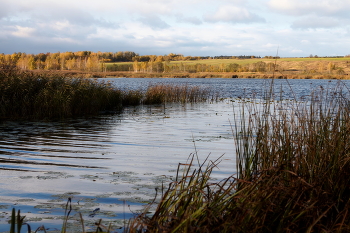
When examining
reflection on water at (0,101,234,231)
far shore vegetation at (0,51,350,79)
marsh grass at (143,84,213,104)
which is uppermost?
far shore vegetation at (0,51,350,79)

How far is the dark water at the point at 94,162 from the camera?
525 centimetres

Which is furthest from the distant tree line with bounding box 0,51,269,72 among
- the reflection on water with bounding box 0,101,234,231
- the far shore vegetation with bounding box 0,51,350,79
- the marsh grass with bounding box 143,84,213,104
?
the reflection on water with bounding box 0,101,234,231

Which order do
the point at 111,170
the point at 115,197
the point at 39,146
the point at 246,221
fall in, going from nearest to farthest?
the point at 246,221, the point at 115,197, the point at 111,170, the point at 39,146

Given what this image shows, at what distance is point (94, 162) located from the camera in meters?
8.12

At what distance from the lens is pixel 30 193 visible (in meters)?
5.79

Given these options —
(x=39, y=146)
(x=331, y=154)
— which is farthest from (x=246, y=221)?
(x=39, y=146)

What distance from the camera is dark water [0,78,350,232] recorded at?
5.25 meters

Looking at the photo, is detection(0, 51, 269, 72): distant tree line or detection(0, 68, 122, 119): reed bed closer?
detection(0, 68, 122, 119): reed bed

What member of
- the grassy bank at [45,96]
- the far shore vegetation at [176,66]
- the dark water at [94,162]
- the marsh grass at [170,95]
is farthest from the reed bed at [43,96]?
the far shore vegetation at [176,66]

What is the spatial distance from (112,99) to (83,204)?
53.4ft

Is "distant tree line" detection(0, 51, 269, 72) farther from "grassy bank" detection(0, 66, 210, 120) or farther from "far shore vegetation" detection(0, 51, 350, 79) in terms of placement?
"grassy bank" detection(0, 66, 210, 120)

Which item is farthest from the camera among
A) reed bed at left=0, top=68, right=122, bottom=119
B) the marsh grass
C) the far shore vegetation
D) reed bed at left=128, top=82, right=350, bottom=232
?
the far shore vegetation

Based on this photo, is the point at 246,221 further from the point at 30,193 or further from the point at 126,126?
the point at 126,126

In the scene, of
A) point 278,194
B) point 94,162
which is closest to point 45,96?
point 94,162
